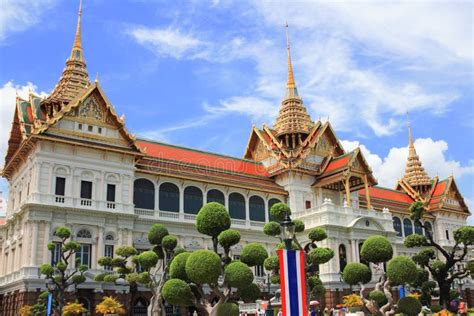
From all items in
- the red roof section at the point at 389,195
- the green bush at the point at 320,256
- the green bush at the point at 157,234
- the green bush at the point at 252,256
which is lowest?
the green bush at the point at 252,256

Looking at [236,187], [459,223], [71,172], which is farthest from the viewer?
[459,223]

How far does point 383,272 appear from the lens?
26.8 meters

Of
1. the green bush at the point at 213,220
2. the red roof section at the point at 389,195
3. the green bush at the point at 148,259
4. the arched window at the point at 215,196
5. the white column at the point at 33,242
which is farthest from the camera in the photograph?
the red roof section at the point at 389,195

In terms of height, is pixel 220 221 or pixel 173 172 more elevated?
pixel 173 172

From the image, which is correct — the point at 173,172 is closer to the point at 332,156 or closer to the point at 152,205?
the point at 152,205

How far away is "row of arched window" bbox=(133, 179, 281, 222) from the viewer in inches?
1582

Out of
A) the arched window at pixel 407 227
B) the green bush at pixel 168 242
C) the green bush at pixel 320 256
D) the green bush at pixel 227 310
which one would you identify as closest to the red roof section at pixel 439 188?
the arched window at pixel 407 227

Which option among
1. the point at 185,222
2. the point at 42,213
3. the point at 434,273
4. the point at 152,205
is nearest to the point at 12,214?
the point at 42,213

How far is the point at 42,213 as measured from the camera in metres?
34.0

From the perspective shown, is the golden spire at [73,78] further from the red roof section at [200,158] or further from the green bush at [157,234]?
the green bush at [157,234]

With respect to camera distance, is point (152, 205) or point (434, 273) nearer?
point (434, 273)

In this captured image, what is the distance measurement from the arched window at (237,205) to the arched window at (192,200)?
120 inches

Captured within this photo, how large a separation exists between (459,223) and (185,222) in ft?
126

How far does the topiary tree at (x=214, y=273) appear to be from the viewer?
21.5 metres
